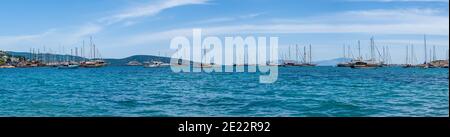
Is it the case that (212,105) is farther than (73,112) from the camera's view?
No
